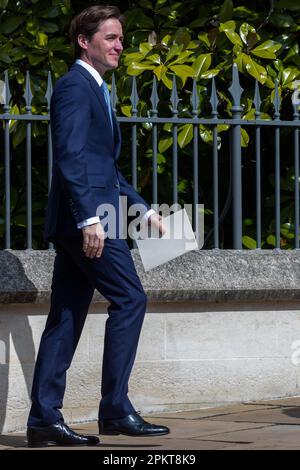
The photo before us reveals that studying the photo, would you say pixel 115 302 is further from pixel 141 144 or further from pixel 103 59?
pixel 141 144

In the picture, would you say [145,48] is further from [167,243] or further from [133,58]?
[167,243]

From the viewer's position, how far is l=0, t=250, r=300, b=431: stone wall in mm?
7039

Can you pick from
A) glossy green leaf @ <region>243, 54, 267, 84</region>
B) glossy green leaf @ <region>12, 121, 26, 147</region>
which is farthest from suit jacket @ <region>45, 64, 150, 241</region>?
glossy green leaf @ <region>243, 54, 267, 84</region>

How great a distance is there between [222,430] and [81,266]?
3.64 ft

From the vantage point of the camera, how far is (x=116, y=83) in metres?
8.20

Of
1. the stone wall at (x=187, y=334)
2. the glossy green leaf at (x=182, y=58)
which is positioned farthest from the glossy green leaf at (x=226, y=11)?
the stone wall at (x=187, y=334)

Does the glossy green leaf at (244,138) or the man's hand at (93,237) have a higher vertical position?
the glossy green leaf at (244,138)

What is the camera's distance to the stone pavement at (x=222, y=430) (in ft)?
20.0

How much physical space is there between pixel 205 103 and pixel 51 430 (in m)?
2.81

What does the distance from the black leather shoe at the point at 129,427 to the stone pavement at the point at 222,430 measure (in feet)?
0.16

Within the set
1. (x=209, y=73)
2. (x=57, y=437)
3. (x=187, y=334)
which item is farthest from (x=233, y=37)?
(x=57, y=437)

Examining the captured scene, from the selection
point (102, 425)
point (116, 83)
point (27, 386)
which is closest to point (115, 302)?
point (102, 425)

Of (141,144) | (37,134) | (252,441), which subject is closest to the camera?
(252,441)

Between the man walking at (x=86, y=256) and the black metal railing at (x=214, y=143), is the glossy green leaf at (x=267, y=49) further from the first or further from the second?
the man walking at (x=86, y=256)
